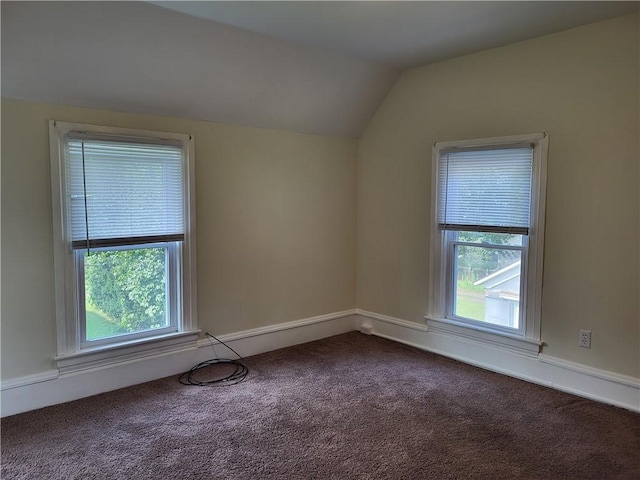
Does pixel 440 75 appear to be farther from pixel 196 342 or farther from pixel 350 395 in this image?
pixel 196 342

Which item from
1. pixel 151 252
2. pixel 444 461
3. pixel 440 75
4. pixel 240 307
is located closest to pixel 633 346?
pixel 444 461

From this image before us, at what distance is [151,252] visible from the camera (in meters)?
3.21

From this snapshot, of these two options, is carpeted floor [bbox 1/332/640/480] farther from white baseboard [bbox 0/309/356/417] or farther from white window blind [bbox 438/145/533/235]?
white window blind [bbox 438/145/533/235]

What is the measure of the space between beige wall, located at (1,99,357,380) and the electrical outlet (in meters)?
2.06

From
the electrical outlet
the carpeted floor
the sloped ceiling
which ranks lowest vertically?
the carpeted floor

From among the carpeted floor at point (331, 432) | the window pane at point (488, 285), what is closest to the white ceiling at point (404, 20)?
the window pane at point (488, 285)

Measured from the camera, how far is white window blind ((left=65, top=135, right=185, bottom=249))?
2.82 meters

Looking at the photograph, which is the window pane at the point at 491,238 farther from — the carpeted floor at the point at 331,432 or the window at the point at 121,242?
the window at the point at 121,242

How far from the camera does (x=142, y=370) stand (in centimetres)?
315

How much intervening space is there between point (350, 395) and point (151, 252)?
1728 mm

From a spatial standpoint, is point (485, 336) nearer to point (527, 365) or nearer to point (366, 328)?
point (527, 365)

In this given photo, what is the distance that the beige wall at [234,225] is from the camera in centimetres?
266

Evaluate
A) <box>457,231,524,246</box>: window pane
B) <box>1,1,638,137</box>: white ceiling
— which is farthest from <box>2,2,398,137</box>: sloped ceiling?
<box>457,231,524,246</box>: window pane

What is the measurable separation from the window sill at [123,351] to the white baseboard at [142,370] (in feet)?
0.10
